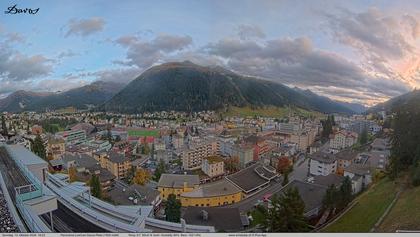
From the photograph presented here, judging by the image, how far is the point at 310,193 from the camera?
8.76ft

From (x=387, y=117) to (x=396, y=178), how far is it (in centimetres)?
64

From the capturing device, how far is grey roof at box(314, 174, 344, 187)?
2880 mm

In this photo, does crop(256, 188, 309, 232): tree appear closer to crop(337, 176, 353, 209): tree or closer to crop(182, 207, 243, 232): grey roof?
crop(182, 207, 243, 232): grey roof

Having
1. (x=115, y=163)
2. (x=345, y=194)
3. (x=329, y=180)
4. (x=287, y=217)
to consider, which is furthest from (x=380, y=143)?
(x=115, y=163)

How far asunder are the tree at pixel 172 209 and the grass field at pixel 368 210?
1.28 m

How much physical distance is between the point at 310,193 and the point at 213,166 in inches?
40.7

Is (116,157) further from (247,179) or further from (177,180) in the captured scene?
(247,179)

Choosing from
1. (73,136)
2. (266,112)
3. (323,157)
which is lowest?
(323,157)

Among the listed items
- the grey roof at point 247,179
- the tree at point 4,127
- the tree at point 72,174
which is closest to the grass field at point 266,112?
the grey roof at point 247,179

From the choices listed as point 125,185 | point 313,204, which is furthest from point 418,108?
point 125,185

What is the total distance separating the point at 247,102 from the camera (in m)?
3.28

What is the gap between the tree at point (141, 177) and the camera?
309 cm

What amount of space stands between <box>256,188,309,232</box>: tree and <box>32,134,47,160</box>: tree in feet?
9.24

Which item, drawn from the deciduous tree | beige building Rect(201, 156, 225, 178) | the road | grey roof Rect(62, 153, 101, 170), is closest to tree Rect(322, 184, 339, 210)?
the road
